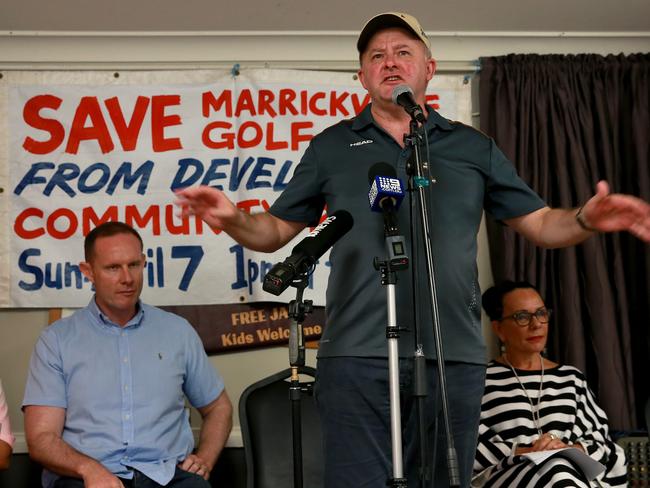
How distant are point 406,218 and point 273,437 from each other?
170 centimetres

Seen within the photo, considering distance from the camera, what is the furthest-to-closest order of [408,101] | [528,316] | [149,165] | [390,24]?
[149,165], [528,316], [390,24], [408,101]

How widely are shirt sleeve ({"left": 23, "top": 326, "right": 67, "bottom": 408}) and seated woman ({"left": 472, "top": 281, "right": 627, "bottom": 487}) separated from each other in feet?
5.22

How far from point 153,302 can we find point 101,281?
0.55m

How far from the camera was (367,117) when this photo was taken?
2039 millimetres

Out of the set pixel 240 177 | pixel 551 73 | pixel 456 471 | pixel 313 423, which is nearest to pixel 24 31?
pixel 240 177

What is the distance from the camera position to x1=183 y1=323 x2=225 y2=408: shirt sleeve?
3.34m

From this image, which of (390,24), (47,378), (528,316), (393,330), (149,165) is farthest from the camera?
(149,165)

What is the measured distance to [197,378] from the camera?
3.35m

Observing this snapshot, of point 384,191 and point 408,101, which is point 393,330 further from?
point 408,101

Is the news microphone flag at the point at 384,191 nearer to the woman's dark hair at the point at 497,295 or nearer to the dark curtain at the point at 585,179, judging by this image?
the woman's dark hair at the point at 497,295

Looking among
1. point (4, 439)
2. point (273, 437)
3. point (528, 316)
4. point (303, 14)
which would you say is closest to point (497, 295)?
point (528, 316)

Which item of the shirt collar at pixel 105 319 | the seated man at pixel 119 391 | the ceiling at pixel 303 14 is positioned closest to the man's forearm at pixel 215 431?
the seated man at pixel 119 391

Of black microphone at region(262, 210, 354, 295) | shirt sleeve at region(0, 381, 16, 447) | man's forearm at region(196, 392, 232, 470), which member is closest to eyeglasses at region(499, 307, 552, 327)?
man's forearm at region(196, 392, 232, 470)

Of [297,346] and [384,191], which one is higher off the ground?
[384,191]
